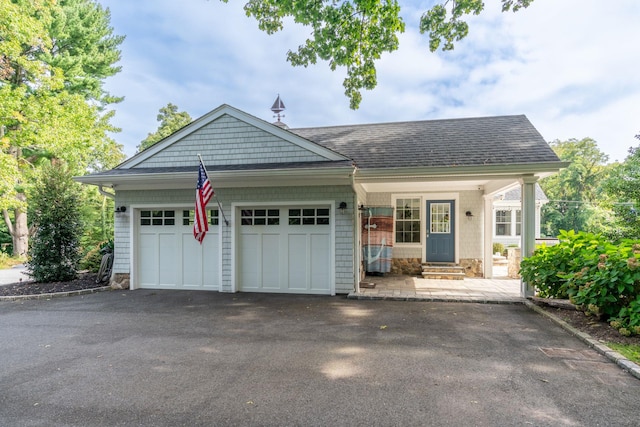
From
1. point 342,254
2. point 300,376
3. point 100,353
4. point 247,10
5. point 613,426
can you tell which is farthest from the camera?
point 247,10

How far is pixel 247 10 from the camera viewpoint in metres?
7.57

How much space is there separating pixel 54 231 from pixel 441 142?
10080 mm

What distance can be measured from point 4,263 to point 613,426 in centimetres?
1862

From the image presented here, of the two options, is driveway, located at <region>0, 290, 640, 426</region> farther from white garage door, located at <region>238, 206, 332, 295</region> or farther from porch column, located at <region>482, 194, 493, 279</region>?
porch column, located at <region>482, 194, 493, 279</region>

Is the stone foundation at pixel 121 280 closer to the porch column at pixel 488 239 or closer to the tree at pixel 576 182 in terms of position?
the porch column at pixel 488 239

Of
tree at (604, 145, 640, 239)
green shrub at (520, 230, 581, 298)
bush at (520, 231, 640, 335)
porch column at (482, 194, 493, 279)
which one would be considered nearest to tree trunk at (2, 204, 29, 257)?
porch column at (482, 194, 493, 279)

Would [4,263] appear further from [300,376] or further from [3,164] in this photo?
Answer: [300,376]

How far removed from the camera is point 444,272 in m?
8.68

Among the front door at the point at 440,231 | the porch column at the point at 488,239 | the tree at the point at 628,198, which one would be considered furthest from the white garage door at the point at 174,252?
the tree at the point at 628,198

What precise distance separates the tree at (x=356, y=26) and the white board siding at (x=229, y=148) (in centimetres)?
264

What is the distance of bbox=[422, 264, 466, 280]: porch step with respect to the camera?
855cm

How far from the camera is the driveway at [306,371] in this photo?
2.39 m

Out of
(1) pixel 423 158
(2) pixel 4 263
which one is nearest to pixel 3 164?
(2) pixel 4 263

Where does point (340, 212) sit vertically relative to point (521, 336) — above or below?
above
